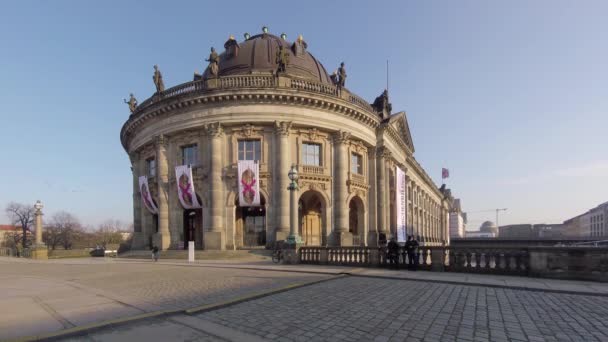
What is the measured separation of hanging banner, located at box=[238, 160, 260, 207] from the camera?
2498 cm

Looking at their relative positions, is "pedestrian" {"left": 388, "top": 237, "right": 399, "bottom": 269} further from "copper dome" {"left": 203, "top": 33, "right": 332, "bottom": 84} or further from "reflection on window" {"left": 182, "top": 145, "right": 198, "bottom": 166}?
"copper dome" {"left": 203, "top": 33, "right": 332, "bottom": 84}

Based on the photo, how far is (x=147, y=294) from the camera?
8.53 m

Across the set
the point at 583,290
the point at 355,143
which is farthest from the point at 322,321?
the point at 355,143

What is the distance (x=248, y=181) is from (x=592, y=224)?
165 meters

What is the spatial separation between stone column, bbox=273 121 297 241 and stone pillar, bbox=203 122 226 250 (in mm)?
4244

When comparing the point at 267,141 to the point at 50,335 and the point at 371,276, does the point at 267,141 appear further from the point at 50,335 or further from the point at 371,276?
the point at 50,335

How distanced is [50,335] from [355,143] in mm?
28195

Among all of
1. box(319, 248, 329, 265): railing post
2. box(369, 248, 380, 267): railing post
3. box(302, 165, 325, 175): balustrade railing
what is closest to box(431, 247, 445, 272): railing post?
box(369, 248, 380, 267): railing post

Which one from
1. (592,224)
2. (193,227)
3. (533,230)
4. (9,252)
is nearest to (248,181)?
(193,227)

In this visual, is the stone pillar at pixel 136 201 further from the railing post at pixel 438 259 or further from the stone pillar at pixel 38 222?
the railing post at pixel 438 259

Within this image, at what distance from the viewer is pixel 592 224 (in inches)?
5266

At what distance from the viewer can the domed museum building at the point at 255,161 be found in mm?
25938

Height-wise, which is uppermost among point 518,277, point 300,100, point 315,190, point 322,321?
point 300,100

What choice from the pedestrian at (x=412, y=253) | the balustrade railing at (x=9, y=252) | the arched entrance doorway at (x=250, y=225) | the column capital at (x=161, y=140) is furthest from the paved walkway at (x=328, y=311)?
the balustrade railing at (x=9, y=252)
